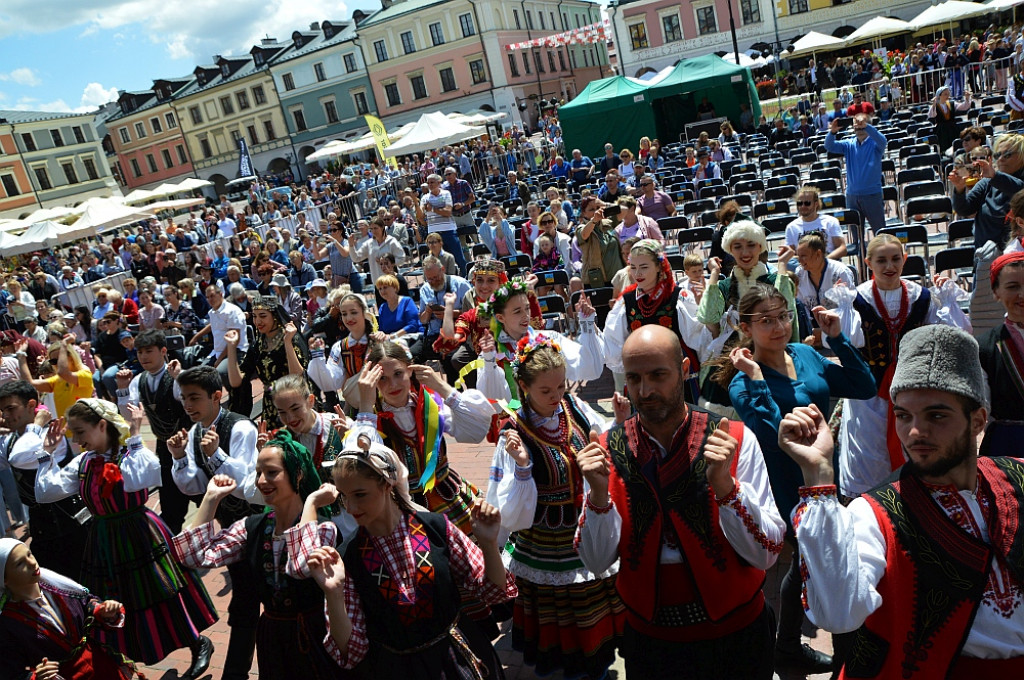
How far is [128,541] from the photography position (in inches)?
164

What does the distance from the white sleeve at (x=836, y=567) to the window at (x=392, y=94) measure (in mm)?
58849

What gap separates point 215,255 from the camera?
18.8 meters

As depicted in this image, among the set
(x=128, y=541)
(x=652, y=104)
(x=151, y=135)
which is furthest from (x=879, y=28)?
(x=151, y=135)

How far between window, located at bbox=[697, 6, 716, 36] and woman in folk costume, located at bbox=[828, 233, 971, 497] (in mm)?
49375

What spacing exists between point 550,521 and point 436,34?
5598 centimetres

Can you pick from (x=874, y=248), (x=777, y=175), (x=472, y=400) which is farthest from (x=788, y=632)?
(x=777, y=175)

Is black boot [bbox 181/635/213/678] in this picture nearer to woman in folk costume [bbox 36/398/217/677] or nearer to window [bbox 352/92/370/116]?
woman in folk costume [bbox 36/398/217/677]

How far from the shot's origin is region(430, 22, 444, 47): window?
174 ft

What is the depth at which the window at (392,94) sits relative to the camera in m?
56.2

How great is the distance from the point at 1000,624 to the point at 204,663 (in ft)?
14.4

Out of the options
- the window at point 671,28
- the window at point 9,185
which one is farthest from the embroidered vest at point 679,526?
the window at point 9,185

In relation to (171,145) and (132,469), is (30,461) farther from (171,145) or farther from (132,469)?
(171,145)

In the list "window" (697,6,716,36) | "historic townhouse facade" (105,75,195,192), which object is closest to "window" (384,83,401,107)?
Result: "historic townhouse facade" (105,75,195,192)

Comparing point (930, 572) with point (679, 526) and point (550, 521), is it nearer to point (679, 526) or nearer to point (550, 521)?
point (679, 526)
